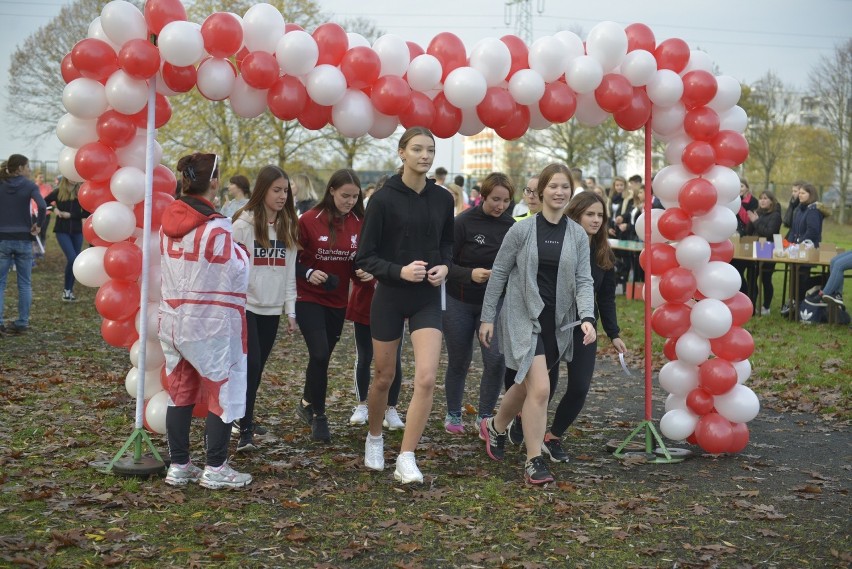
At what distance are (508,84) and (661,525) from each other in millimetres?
3451

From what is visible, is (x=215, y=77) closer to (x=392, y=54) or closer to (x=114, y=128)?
(x=114, y=128)

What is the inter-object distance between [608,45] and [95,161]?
384 centimetres

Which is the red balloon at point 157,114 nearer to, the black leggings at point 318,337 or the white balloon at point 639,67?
the black leggings at point 318,337

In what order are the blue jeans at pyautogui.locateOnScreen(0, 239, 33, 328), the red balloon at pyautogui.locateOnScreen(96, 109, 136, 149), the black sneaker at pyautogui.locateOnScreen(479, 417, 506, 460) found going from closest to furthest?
the red balloon at pyautogui.locateOnScreen(96, 109, 136, 149)
the black sneaker at pyautogui.locateOnScreen(479, 417, 506, 460)
the blue jeans at pyautogui.locateOnScreen(0, 239, 33, 328)

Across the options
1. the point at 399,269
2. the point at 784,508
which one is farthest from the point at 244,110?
the point at 784,508

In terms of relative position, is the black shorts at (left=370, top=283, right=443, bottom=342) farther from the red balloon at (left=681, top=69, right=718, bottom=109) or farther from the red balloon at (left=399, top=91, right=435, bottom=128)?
the red balloon at (left=681, top=69, right=718, bottom=109)

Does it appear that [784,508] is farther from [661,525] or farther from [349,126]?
[349,126]

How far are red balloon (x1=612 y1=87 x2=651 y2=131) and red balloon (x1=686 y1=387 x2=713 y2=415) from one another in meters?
2.19

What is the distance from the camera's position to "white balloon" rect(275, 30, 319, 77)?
6316 mm

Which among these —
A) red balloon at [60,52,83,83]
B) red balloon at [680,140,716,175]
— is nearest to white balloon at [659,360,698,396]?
red balloon at [680,140,716,175]

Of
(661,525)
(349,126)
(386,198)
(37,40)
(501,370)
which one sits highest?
(37,40)

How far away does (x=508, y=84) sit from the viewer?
691 cm

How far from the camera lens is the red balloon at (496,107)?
6777 mm

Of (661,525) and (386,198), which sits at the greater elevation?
(386,198)
